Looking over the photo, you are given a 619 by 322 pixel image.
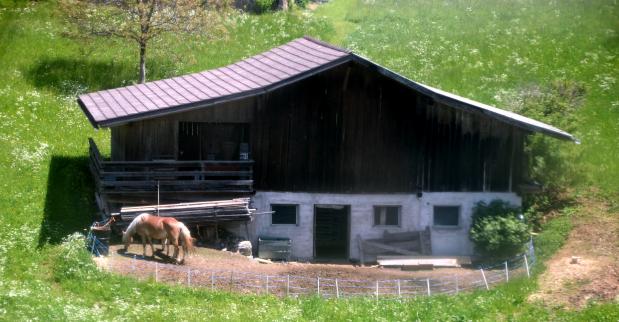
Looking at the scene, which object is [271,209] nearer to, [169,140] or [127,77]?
[169,140]

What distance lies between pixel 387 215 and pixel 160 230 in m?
9.42

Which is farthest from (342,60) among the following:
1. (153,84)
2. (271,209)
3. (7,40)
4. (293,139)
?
(7,40)

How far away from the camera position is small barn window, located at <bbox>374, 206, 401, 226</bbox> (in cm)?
3275

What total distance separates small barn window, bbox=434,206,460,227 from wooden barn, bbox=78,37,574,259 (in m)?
0.05

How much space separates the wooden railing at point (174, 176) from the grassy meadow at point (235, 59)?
1.90m

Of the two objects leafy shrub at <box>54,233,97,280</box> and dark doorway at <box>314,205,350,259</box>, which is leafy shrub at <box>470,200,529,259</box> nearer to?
dark doorway at <box>314,205,350,259</box>

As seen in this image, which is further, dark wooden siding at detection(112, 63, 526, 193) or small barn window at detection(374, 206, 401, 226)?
small barn window at detection(374, 206, 401, 226)

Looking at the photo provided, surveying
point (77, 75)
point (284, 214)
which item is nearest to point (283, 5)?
point (77, 75)

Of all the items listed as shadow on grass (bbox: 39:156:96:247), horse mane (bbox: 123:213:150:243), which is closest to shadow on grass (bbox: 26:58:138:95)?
shadow on grass (bbox: 39:156:96:247)

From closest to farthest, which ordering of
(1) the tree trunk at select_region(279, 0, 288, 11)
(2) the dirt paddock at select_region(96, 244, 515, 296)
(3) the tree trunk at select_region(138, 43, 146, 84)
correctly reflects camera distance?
(2) the dirt paddock at select_region(96, 244, 515, 296)
(3) the tree trunk at select_region(138, 43, 146, 84)
(1) the tree trunk at select_region(279, 0, 288, 11)

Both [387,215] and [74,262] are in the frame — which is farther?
[387,215]

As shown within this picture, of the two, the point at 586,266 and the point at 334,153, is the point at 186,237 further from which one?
the point at 586,266

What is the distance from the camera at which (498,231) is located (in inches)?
1227

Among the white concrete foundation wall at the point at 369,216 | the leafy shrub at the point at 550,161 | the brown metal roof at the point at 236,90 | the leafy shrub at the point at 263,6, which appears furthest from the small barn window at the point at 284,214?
the leafy shrub at the point at 263,6
